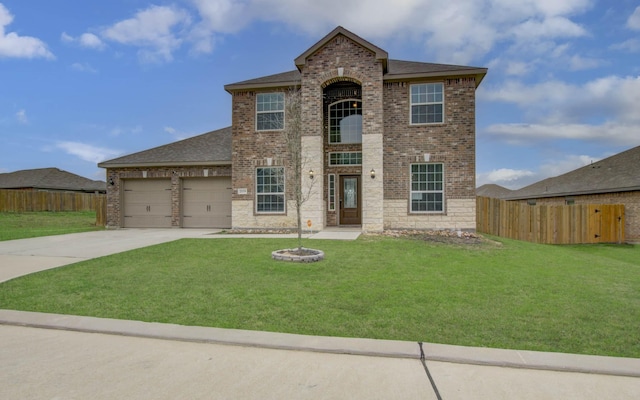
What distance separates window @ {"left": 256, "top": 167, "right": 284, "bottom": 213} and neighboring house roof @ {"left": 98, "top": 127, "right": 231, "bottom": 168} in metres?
1.70

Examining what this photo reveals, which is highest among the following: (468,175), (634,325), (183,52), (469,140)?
(183,52)

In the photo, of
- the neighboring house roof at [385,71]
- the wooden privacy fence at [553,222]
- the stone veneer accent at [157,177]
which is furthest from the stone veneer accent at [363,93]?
the wooden privacy fence at [553,222]

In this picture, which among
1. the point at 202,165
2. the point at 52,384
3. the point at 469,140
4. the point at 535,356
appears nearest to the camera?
the point at 52,384

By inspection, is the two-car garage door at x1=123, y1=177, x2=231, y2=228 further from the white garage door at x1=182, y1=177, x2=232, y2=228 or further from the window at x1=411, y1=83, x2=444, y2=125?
the window at x1=411, y1=83, x2=444, y2=125

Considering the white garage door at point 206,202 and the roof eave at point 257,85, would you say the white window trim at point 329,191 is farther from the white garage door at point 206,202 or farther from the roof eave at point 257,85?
the white garage door at point 206,202

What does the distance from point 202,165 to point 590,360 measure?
15.0 metres

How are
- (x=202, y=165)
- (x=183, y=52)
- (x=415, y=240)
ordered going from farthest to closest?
(x=202, y=165) < (x=183, y=52) < (x=415, y=240)

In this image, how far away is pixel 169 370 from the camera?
326 cm

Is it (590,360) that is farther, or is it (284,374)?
(590,360)

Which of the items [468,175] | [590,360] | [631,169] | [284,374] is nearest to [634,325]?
[590,360]

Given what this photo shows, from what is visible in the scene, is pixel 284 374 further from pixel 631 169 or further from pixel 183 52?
pixel 631 169

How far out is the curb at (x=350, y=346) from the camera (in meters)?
3.33

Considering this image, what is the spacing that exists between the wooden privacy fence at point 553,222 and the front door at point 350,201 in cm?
554

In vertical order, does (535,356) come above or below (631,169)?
below
